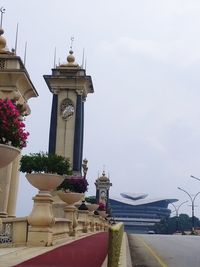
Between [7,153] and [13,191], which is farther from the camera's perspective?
[13,191]

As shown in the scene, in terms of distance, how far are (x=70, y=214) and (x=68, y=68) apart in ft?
122

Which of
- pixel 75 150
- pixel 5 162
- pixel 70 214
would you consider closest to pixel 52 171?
pixel 70 214

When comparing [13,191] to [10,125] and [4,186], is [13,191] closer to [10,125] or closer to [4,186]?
[4,186]

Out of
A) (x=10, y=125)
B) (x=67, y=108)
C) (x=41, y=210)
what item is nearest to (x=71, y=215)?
(x=41, y=210)

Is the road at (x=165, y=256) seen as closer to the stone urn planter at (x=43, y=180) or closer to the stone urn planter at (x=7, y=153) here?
the stone urn planter at (x=43, y=180)

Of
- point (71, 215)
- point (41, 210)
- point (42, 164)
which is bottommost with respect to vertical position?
point (41, 210)

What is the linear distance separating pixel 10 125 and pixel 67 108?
164 ft

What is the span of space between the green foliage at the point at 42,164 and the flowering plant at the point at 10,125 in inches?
296

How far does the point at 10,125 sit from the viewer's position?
9406 millimetres

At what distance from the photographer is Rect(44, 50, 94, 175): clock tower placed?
58.2 m

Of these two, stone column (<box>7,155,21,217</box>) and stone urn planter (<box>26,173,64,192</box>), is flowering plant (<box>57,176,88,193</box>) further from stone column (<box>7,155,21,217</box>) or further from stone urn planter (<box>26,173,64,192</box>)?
stone urn planter (<box>26,173,64,192</box>)

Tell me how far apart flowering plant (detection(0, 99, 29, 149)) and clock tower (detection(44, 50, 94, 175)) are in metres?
48.0

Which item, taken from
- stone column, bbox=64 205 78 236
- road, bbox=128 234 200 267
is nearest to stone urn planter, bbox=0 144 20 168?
road, bbox=128 234 200 267

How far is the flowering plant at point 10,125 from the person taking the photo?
9.30m
